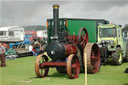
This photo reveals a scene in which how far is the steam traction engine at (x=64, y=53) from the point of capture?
26.6 feet

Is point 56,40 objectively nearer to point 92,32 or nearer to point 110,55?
point 110,55

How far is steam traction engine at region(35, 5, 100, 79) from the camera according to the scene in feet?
26.6

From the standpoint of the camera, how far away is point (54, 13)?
27.1ft

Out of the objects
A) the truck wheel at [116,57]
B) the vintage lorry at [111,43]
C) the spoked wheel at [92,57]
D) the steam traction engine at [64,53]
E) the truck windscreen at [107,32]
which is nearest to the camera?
the steam traction engine at [64,53]

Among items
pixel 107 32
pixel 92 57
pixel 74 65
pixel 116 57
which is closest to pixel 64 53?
pixel 74 65

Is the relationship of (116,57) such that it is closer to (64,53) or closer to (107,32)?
(107,32)

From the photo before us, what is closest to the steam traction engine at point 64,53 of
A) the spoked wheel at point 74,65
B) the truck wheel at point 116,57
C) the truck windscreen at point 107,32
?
the spoked wheel at point 74,65

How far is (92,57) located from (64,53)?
177 centimetres

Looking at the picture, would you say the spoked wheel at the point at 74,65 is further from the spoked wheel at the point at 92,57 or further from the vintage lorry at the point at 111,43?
the vintage lorry at the point at 111,43

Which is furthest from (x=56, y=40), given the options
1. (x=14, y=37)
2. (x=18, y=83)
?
(x=14, y=37)

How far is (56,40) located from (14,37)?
19058 millimetres

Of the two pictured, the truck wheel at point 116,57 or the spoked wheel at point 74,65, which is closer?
the spoked wheel at point 74,65

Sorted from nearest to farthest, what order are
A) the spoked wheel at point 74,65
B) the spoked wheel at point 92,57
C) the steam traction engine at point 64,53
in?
1. the spoked wheel at point 74,65
2. the steam traction engine at point 64,53
3. the spoked wheel at point 92,57

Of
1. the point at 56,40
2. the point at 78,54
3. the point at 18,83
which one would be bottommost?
the point at 18,83
